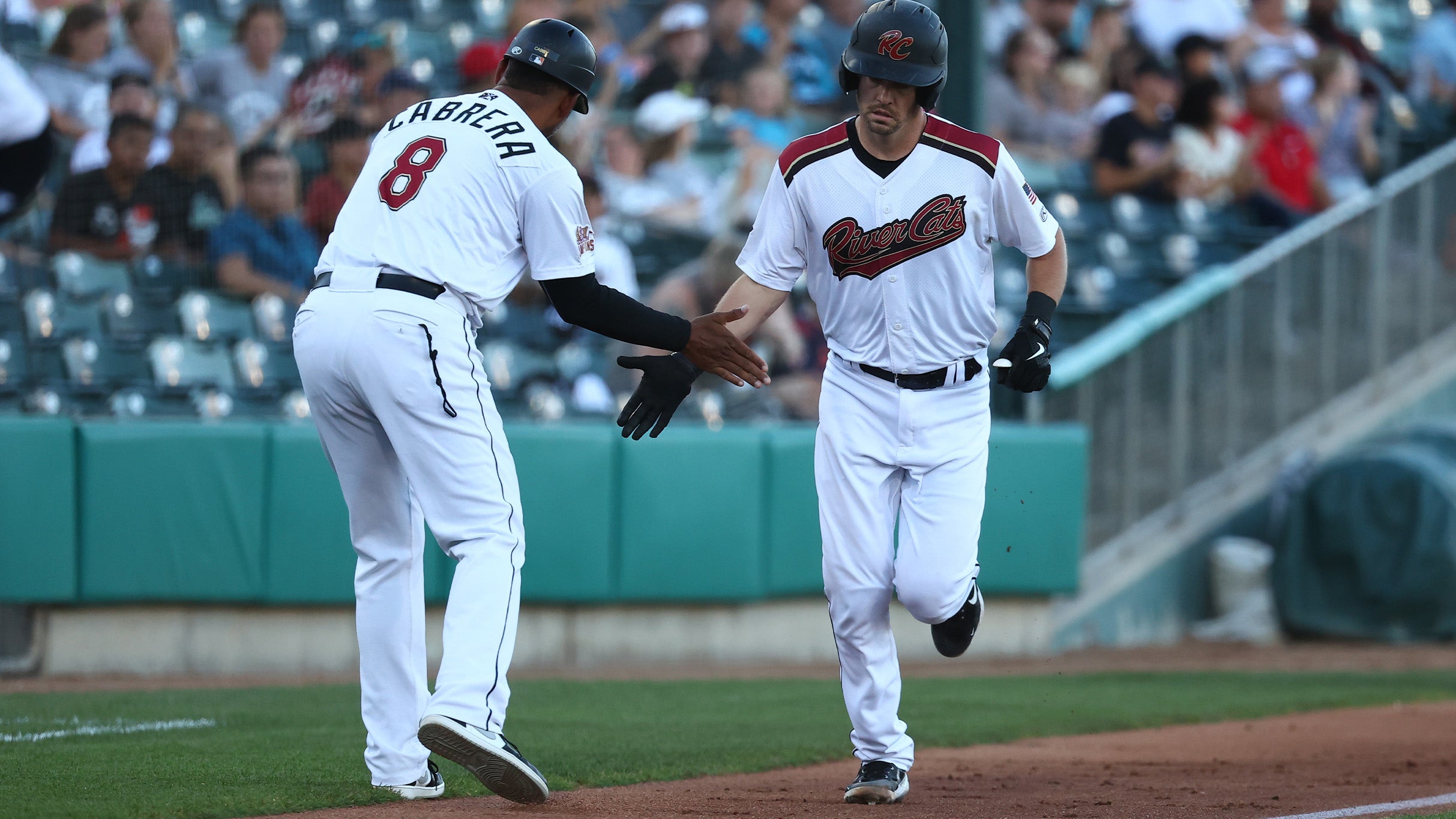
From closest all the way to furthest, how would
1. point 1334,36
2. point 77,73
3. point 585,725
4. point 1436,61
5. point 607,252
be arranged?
1. point 585,725
2. point 77,73
3. point 607,252
4. point 1436,61
5. point 1334,36

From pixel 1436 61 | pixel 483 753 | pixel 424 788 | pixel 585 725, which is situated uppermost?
pixel 1436 61

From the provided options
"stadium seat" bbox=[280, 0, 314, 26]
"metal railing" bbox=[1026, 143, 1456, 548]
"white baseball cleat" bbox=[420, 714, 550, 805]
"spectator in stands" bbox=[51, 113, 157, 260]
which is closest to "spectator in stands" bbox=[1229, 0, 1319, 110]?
"metal railing" bbox=[1026, 143, 1456, 548]

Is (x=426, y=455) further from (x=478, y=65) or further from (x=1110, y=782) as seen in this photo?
(x=478, y=65)

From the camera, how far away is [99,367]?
854cm

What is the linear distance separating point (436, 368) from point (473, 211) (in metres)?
0.40

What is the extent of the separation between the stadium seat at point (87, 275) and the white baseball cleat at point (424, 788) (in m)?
4.98

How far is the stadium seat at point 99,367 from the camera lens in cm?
845

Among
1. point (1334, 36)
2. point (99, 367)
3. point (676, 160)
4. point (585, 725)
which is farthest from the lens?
point (1334, 36)

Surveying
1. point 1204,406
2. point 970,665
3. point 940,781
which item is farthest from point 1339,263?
point 940,781

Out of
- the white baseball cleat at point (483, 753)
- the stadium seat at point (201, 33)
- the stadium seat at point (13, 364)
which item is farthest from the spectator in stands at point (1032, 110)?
the white baseball cleat at point (483, 753)

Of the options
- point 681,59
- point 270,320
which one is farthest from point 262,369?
point 681,59

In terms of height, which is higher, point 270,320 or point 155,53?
point 155,53

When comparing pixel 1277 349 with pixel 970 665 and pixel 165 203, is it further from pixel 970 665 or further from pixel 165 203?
pixel 165 203

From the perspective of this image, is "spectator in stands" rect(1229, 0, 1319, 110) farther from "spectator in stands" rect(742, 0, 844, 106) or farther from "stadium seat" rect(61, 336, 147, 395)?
"stadium seat" rect(61, 336, 147, 395)
